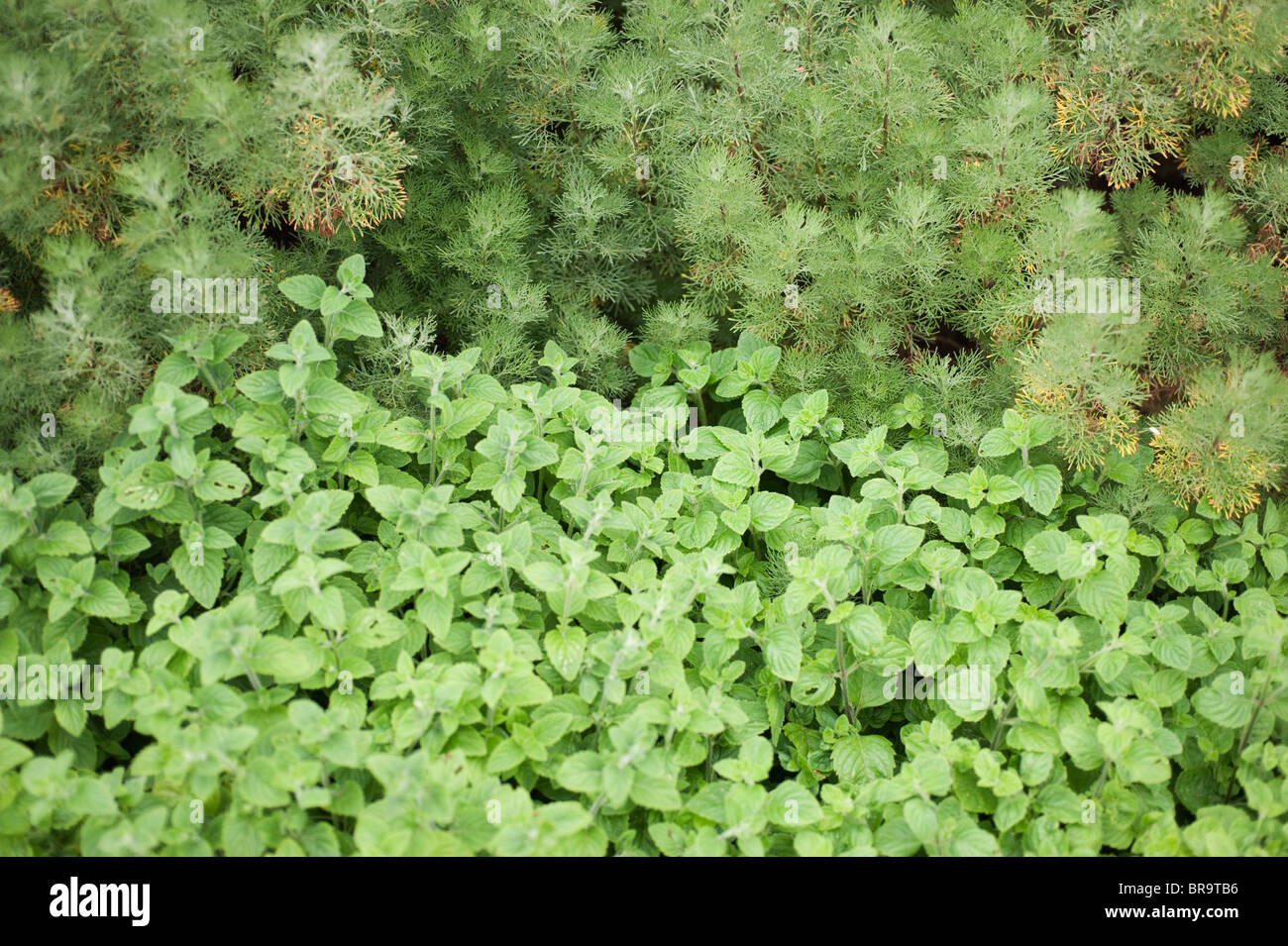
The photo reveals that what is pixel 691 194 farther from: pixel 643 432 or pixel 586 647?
pixel 586 647

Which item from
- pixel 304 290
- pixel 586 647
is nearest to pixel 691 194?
pixel 304 290

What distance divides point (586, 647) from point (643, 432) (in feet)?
2.35

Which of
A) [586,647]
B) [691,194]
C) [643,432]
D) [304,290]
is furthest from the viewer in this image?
[691,194]

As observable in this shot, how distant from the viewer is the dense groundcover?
1.93m

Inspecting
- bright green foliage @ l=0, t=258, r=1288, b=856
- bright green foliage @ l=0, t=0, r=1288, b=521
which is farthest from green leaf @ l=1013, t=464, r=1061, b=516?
bright green foliage @ l=0, t=0, r=1288, b=521

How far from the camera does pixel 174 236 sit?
88.5 inches

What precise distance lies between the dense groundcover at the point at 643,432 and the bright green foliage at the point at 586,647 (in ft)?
0.04

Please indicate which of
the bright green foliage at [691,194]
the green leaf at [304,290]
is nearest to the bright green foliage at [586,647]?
the green leaf at [304,290]

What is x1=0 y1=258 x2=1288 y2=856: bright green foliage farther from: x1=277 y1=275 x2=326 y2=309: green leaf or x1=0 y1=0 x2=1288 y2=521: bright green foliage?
x1=0 y1=0 x2=1288 y2=521: bright green foliage

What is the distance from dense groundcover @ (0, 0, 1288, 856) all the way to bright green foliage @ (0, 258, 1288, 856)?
0.01 m

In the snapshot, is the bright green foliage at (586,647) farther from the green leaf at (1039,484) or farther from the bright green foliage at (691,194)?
the bright green foliage at (691,194)

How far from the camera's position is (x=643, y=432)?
2582mm
